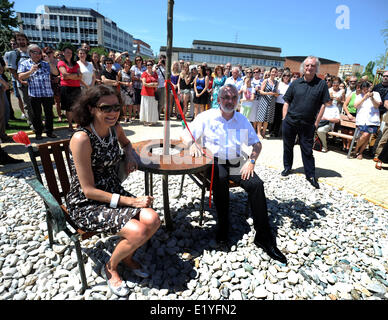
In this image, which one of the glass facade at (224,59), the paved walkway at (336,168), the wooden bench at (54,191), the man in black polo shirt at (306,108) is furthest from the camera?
the glass facade at (224,59)

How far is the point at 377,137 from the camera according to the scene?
691cm

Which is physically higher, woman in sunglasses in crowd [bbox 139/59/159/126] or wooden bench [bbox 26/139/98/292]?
woman in sunglasses in crowd [bbox 139/59/159/126]

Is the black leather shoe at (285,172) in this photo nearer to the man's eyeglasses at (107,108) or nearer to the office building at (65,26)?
the man's eyeglasses at (107,108)

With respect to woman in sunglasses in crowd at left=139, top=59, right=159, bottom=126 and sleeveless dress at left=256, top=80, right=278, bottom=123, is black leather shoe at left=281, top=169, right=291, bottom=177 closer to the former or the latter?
sleeveless dress at left=256, top=80, right=278, bottom=123

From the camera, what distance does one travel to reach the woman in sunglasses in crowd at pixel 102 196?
1940mm

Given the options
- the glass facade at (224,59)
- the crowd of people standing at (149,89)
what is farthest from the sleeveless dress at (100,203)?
the glass facade at (224,59)

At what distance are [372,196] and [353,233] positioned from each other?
5.59ft

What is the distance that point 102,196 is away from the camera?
2023mm

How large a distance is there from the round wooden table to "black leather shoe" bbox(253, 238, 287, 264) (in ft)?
3.61

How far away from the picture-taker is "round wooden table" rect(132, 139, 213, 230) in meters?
2.27

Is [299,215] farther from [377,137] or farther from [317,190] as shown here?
[377,137]

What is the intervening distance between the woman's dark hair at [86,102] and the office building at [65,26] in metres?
91.9

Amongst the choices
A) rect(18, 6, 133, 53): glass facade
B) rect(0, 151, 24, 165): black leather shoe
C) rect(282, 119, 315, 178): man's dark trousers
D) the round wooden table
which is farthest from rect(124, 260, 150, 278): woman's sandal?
rect(18, 6, 133, 53): glass facade

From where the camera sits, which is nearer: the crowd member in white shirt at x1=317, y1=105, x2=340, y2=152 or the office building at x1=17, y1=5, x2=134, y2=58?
the crowd member in white shirt at x1=317, y1=105, x2=340, y2=152
